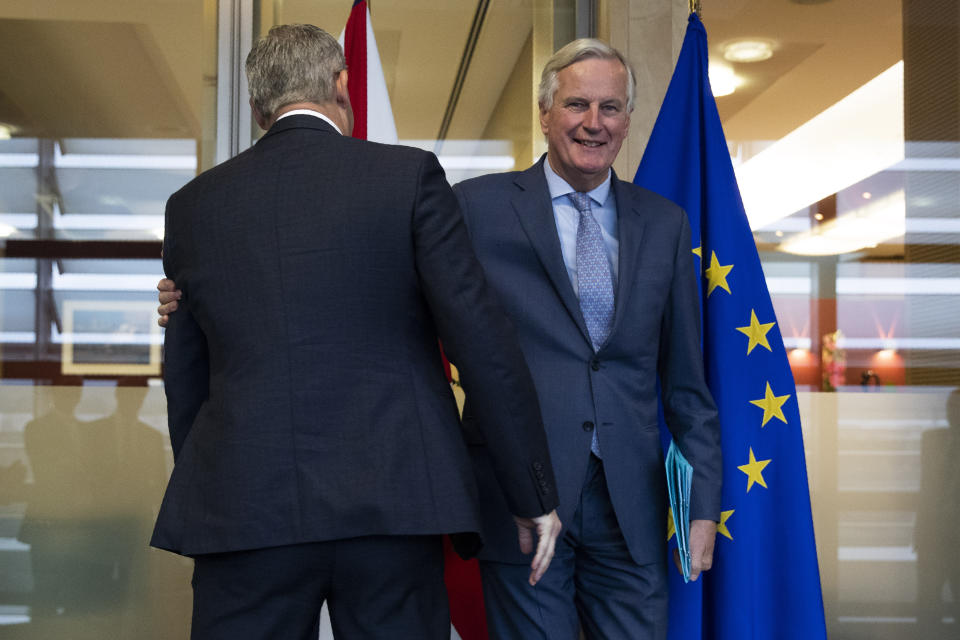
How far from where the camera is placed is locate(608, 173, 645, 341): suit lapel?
1.89 metres

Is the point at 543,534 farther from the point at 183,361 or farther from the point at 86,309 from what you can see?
the point at 86,309

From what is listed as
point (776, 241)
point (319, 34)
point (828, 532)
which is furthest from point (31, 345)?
point (828, 532)

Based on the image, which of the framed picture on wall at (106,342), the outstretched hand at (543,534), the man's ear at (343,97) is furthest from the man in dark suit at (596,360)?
the framed picture on wall at (106,342)

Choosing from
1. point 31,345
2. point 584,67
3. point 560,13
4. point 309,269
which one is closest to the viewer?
point 309,269

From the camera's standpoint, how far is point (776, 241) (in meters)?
3.27

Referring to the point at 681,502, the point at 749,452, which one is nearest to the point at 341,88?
the point at 681,502

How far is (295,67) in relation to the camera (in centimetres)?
163

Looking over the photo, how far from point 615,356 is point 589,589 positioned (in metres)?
0.46

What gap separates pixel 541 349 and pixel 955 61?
7.40 ft

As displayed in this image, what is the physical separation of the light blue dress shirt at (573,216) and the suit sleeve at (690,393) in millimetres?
132

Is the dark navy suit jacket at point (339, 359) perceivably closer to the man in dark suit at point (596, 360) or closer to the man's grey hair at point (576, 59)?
the man in dark suit at point (596, 360)

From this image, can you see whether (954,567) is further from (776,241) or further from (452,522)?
(452,522)

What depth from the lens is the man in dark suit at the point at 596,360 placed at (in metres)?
1.88

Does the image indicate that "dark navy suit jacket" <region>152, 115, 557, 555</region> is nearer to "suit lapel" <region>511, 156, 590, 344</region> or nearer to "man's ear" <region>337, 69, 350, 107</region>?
"man's ear" <region>337, 69, 350, 107</region>
